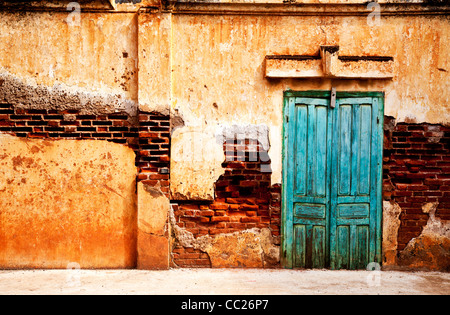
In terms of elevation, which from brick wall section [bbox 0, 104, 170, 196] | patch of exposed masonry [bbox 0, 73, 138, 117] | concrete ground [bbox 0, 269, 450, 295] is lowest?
concrete ground [bbox 0, 269, 450, 295]

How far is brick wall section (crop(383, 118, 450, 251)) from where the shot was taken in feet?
16.8

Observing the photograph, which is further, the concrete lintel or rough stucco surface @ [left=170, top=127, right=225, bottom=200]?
rough stucco surface @ [left=170, top=127, right=225, bottom=200]

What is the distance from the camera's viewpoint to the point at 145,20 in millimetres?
4949

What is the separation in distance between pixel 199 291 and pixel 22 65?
11.7 feet

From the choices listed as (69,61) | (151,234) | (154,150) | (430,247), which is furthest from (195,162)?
(430,247)

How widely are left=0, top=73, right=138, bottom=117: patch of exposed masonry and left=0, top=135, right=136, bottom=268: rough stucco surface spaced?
44cm

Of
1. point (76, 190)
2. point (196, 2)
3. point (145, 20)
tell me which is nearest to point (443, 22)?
point (196, 2)

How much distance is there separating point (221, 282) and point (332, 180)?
191 centimetres

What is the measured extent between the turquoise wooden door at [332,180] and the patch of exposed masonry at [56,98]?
232cm

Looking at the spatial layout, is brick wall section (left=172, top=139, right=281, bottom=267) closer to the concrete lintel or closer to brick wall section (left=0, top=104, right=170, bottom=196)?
brick wall section (left=0, top=104, right=170, bottom=196)

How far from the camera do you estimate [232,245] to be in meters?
5.12

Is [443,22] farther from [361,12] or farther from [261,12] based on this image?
[261,12]

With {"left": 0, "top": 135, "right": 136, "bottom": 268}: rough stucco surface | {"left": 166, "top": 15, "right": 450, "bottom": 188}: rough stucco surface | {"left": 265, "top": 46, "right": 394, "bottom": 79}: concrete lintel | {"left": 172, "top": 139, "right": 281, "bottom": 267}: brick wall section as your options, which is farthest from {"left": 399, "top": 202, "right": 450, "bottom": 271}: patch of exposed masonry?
{"left": 0, "top": 135, "right": 136, "bottom": 268}: rough stucco surface

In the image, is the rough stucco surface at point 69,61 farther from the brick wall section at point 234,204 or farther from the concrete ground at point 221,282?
the concrete ground at point 221,282
